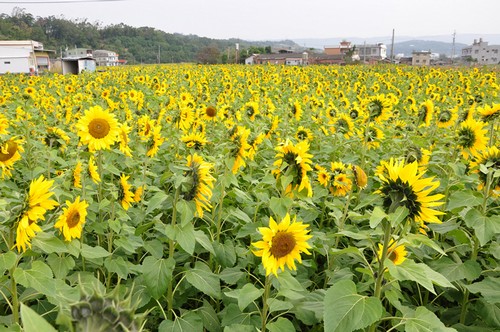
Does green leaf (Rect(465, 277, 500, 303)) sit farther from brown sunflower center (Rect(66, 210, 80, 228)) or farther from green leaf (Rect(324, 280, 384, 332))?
brown sunflower center (Rect(66, 210, 80, 228))

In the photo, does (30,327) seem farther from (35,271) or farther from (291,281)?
(291,281)

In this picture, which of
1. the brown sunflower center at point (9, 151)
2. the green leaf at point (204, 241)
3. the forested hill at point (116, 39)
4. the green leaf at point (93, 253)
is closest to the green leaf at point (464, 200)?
the green leaf at point (204, 241)

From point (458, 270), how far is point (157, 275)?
1670 mm

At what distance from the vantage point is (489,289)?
2.19 m

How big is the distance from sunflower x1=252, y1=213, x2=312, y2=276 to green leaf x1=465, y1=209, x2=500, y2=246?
0.98m

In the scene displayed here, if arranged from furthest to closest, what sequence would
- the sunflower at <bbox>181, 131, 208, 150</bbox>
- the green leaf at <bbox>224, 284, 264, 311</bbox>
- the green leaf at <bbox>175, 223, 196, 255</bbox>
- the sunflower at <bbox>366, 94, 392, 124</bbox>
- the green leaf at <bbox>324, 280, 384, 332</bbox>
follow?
the sunflower at <bbox>366, 94, 392, 124</bbox> < the sunflower at <bbox>181, 131, 208, 150</bbox> < the green leaf at <bbox>175, 223, 196, 255</bbox> < the green leaf at <bbox>224, 284, 264, 311</bbox> < the green leaf at <bbox>324, 280, 384, 332</bbox>

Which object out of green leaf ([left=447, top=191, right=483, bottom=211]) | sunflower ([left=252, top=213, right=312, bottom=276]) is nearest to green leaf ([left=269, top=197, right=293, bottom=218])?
sunflower ([left=252, top=213, right=312, bottom=276])

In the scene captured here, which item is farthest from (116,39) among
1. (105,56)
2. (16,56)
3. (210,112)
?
(210,112)

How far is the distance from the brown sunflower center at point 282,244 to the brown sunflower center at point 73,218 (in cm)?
99

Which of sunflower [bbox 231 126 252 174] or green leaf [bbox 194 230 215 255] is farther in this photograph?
sunflower [bbox 231 126 252 174]

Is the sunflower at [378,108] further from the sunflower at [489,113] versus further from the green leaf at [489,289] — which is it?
the green leaf at [489,289]

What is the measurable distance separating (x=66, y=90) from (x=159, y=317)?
327 inches

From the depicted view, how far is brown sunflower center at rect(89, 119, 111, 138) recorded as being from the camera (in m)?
2.96

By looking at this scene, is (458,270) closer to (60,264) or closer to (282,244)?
(282,244)
